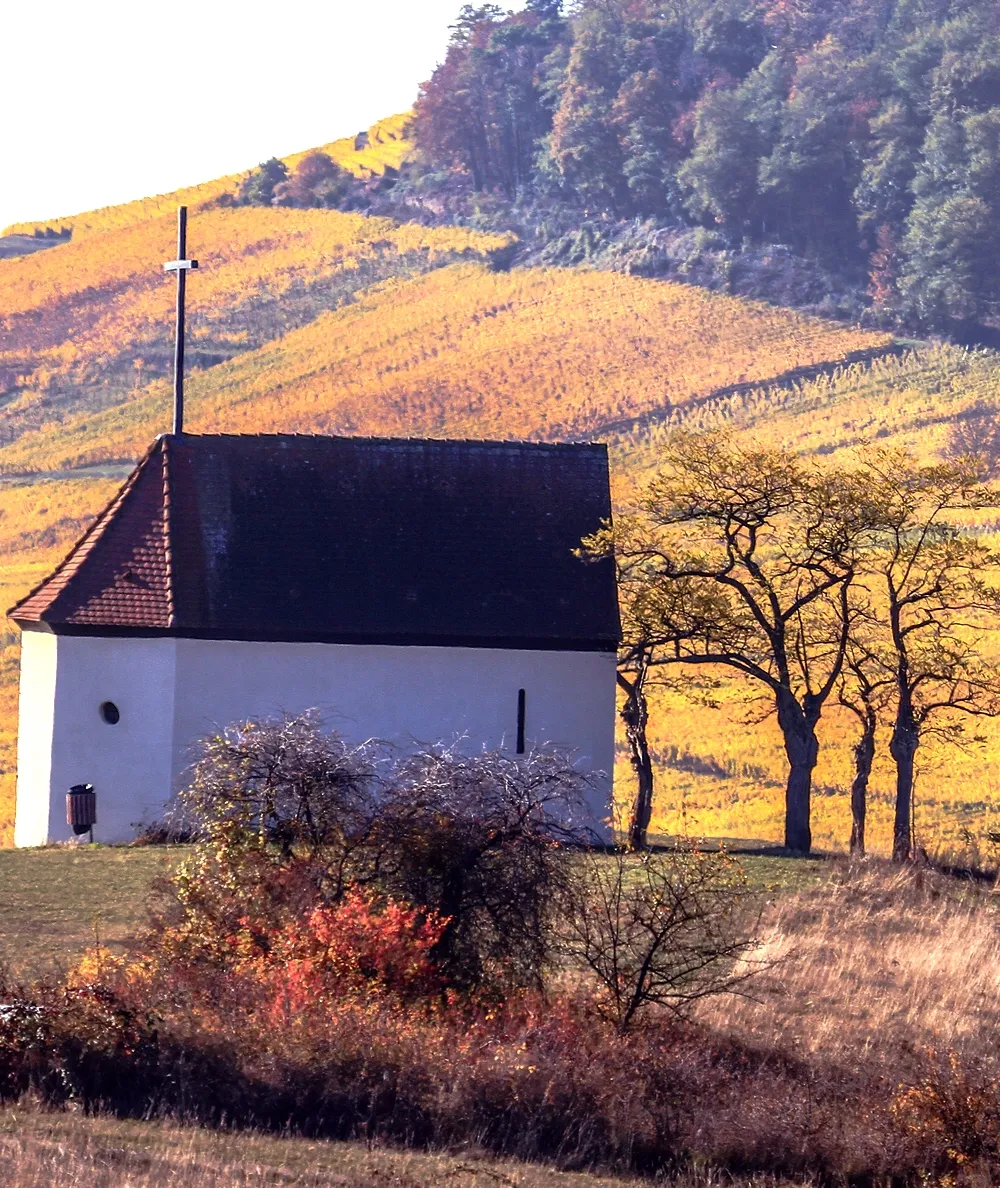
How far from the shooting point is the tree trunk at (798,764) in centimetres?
2766

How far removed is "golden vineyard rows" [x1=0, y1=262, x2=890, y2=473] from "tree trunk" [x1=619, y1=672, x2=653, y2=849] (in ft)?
154

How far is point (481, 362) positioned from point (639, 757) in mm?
64621

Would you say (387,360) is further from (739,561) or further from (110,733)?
(110,733)

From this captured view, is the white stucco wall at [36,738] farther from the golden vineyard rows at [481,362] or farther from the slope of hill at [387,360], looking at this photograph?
the golden vineyard rows at [481,362]

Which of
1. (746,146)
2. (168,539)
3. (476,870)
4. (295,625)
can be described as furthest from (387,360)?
(476,870)

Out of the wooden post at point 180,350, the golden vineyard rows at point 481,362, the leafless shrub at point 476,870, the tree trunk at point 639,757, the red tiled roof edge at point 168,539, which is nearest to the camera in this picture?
the leafless shrub at point 476,870

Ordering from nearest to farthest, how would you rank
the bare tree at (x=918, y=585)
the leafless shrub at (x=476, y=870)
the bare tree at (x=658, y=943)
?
the bare tree at (x=658, y=943) < the leafless shrub at (x=476, y=870) < the bare tree at (x=918, y=585)

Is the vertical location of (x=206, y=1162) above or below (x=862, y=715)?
below

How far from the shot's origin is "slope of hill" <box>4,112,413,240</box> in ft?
429

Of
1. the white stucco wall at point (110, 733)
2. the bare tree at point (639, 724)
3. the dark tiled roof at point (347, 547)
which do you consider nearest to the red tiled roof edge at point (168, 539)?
the dark tiled roof at point (347, 547)

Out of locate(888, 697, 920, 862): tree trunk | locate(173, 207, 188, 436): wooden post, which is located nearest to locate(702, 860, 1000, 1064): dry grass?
locate(888, 697, 920, 862): tree trunk

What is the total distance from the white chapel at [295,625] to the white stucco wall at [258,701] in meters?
0.03

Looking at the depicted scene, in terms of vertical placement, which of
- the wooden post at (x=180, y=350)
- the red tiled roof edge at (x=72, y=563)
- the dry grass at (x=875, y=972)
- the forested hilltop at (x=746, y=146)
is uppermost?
the forested hilltop at (x=746, y=146)

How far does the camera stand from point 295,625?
27.4 metres
